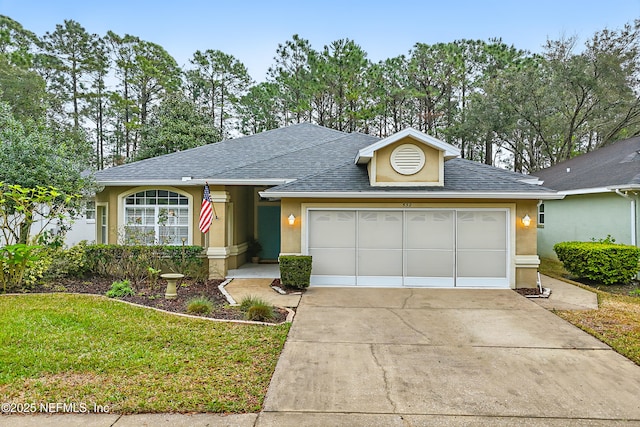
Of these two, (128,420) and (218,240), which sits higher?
(218,240)

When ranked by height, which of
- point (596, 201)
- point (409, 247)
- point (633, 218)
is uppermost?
point (596, 201)

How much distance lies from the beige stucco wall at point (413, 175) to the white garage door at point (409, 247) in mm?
841

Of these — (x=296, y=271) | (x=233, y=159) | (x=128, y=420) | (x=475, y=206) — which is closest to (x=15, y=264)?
(x=296, y=271)

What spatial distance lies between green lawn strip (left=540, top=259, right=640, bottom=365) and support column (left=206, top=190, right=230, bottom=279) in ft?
27.5

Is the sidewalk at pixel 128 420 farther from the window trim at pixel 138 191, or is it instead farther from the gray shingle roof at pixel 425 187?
the window trim at pixel 138 191

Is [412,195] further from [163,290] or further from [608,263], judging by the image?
[163,290]

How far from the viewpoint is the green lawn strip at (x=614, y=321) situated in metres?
5.34

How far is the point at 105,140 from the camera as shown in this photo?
95.0ft

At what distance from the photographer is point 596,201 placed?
1189 centimetres

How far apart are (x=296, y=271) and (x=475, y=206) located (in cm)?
501

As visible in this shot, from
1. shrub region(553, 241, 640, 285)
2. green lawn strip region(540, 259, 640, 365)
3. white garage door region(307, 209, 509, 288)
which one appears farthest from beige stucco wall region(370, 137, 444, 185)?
shrub region(553, 241, 640, 285)

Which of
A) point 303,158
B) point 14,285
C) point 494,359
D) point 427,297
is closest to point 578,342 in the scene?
point 494,359

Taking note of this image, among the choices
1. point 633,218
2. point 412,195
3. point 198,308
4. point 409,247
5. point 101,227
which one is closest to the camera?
point 198,308

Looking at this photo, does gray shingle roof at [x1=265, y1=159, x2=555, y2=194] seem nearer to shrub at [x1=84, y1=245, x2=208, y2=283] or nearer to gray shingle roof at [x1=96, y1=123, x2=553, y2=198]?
gray shingle roof at [x1=96, y1=123, x2=553, y2=198]
